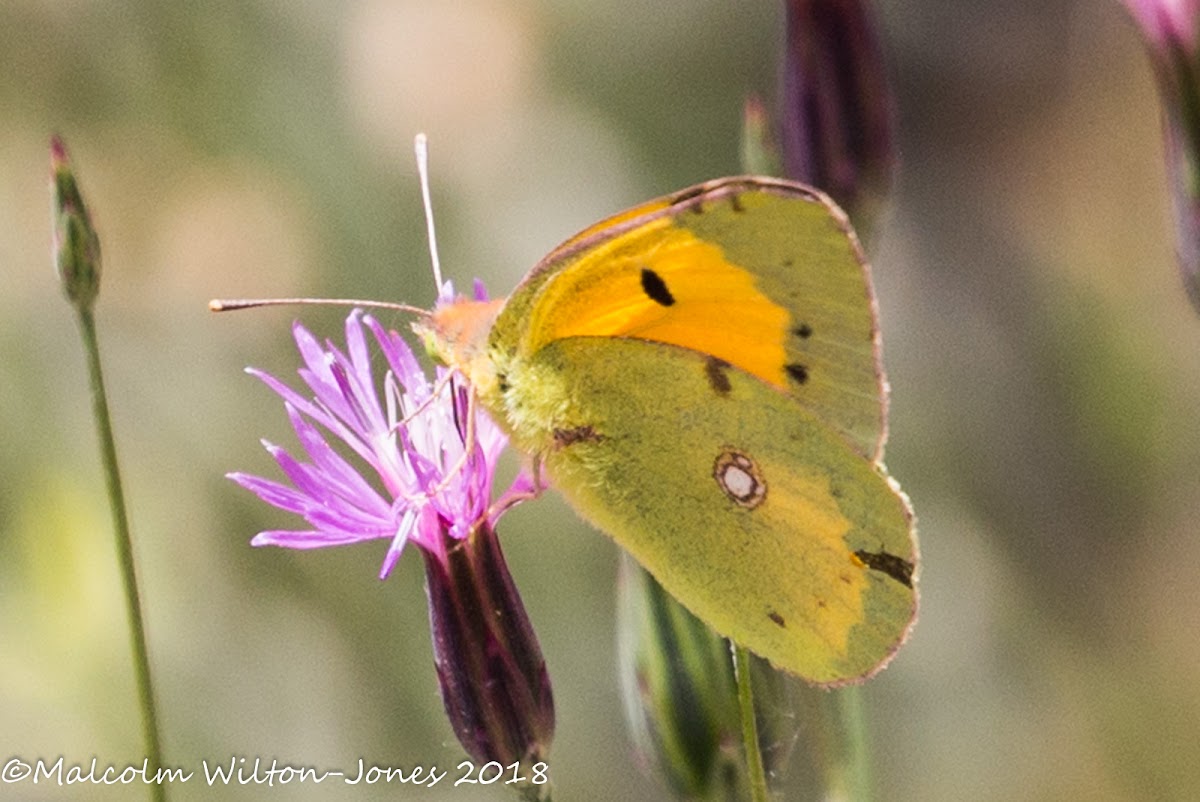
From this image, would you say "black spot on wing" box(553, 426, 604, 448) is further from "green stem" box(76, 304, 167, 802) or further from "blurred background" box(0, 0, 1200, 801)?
"blurred background" box(0, 0, 1200, 801)

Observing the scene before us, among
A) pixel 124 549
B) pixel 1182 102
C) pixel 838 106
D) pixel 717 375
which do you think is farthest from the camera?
pixel 838 106

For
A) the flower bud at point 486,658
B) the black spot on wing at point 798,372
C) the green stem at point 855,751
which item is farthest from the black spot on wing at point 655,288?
the green stem at point 855,751

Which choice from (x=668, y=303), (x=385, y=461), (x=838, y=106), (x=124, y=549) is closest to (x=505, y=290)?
(x=838, y=106)

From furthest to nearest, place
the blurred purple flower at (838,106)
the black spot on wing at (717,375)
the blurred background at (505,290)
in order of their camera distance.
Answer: the blurred background at (505,290) < the blurred purple flower at (838,106) < the black spot on wing at (717,375)

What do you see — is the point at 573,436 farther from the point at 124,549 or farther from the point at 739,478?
the point at 124,549

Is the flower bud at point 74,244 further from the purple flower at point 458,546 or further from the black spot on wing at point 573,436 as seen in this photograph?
the black spot on wing at point 573,436

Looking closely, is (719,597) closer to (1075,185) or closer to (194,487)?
(194,487)

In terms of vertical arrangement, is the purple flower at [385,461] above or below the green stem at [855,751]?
above

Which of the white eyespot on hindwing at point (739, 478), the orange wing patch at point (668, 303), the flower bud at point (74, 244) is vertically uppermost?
the flower bud at point (74, 244)
